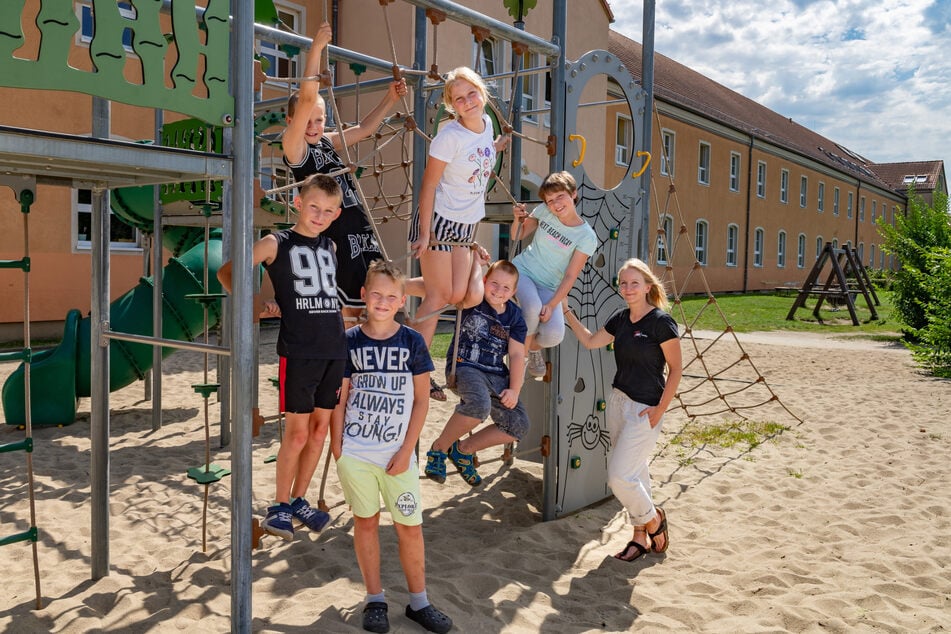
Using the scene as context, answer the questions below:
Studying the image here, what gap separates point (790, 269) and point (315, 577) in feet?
111

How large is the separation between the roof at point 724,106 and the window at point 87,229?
15.9 meters

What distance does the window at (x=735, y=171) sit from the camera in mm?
29361

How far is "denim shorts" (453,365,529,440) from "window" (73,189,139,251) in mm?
10139

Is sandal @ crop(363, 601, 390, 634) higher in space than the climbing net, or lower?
lower

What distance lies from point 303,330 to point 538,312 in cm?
161

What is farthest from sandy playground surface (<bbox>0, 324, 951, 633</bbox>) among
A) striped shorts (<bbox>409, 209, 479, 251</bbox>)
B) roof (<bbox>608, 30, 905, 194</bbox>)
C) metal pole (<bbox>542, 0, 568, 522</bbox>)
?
roof (<bbox>608, 30, 905, 194</bbox>)

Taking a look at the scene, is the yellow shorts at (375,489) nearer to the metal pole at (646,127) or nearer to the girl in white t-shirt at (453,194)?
the girl in white t-shirt at (453,194)

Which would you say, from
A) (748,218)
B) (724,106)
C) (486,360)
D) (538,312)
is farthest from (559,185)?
(724,106)

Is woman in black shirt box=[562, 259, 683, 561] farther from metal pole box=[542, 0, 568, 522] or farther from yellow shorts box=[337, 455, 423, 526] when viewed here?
yellow shorts box=[337, 455, 423, 526]

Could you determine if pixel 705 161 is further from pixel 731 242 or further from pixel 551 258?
pixel 551 258

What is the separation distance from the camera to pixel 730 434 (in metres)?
7.41

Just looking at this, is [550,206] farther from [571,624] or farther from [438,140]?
[571,624]

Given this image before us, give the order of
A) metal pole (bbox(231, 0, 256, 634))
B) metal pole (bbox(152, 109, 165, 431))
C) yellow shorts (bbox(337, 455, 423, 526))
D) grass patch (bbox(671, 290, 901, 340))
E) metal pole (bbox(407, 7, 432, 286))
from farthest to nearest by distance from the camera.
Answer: grass patch (bbox(671, 290, 901, 340)) < metal pole (bbox(152, 109, 165, 431)) < metal pole (bbox(407, 7, 432, 286)) < yellow shorts (bbox(337, 455, 423, 526)) < metal pole (bbox(231, 0, 256, 634))

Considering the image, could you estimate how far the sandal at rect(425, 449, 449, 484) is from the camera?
13.3 ft
